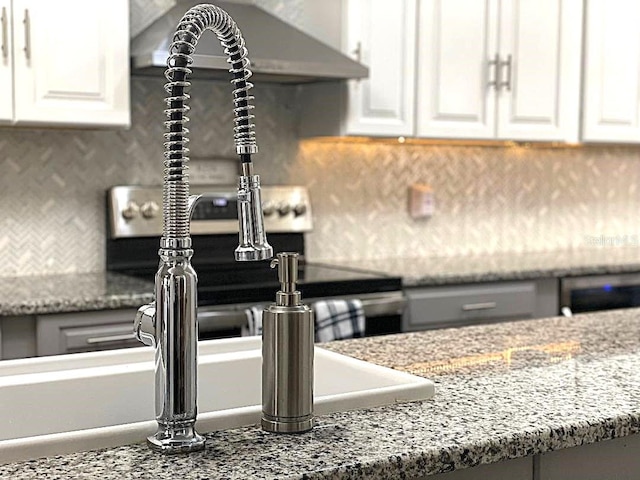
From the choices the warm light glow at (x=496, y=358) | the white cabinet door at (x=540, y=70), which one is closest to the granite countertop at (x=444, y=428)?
the warm light glow at (x=496, y=358)

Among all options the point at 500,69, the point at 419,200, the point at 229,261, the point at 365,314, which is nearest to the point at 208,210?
the point at 229,261

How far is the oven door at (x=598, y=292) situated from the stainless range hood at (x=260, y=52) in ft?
4.04

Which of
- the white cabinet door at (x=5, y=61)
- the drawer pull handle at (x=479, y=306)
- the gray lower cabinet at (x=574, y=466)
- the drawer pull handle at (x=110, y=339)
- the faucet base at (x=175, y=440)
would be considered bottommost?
the drawer pull handle at (x=110, y=339)

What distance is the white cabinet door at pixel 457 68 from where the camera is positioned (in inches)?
142

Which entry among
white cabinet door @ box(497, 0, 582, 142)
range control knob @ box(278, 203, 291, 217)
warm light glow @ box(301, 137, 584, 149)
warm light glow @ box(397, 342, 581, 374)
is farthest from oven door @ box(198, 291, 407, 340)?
warm light glow @ box(397, 342, 581, 374)

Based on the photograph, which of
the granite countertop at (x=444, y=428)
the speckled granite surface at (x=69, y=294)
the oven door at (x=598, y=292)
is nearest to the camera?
the granite countertop at (x=444, y=428)

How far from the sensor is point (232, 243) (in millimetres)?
3547

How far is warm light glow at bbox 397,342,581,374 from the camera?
154 centimetres

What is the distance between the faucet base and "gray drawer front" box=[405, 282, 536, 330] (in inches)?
88.6

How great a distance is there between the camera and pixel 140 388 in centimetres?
144

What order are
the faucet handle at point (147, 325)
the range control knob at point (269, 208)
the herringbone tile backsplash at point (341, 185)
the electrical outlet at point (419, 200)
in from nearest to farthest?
the faucet handle at point (147, 325)
the herringbone tile backsplash at point (341, 185)
the range control knob at point (269, 208)
the electrical outlet at point (419, 200)

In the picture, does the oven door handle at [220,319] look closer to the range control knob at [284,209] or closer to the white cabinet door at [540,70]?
the range control knob at [284,209]

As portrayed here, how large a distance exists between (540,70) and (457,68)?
1.45 feet

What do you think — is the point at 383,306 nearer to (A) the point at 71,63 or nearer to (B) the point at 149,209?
(B) the point at 149,209
